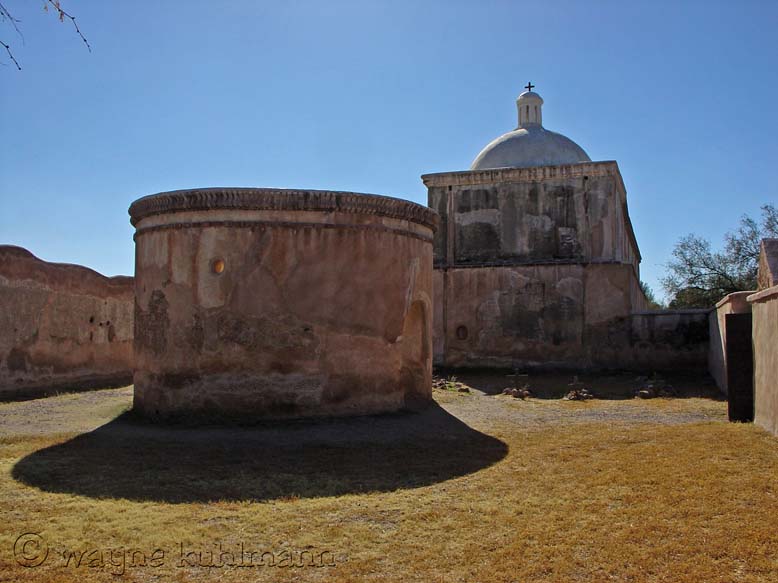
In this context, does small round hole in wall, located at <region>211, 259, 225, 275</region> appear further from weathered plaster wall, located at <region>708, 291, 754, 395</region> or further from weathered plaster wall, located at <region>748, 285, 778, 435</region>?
weathered plaster wall, located at <region>708, 291, 754, 395</region>

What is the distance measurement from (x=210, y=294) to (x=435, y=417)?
332 cm

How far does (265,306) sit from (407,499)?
3787mm

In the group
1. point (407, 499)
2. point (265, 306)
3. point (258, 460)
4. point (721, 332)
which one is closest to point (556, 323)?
point (721, 332)

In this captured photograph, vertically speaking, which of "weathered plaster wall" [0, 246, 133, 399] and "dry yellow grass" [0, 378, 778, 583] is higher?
"weathered plaster wall" [0, 246, 133, 399]

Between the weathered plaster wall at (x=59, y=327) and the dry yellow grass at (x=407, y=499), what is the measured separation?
388 centimetres

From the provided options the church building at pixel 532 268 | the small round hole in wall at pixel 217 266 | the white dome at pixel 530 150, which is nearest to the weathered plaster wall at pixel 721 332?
the church building at pixel 532 268

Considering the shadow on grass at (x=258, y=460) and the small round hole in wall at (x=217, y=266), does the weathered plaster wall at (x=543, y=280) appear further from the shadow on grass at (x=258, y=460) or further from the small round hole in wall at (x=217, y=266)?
the small round hole in wall at (x=217, y=266)

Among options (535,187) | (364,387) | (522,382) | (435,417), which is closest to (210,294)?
(364,387)

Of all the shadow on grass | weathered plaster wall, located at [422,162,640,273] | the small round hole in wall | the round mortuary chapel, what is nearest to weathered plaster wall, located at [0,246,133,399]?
the round mortuary chapel

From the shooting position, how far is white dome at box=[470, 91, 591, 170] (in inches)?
773

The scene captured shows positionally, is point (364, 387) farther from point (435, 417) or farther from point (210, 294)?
point (210, 294)

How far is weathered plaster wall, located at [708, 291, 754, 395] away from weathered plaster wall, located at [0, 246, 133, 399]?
1124 centimetres

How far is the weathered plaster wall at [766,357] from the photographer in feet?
24.3

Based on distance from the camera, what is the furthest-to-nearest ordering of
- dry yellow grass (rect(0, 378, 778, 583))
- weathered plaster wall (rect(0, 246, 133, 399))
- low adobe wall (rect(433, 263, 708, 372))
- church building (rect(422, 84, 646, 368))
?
church building (rect(422, 84, 646, 368)), low adobe wall (rect(433, 263, 708, 372)), weathered plaster wall (rect(0, 246, 133, 399)), dry yellow grass (rect(0, 378, 778, 583))
